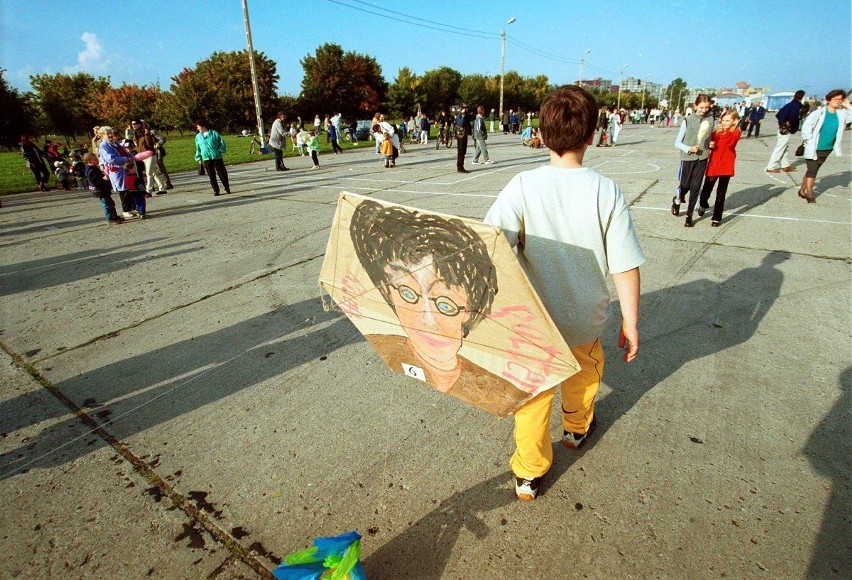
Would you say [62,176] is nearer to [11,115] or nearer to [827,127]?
[827,127]

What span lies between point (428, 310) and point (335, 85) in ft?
217

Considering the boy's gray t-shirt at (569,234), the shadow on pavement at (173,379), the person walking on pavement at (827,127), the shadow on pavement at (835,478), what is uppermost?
the person walking on pavement at (827,127)

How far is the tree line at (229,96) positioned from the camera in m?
49.6

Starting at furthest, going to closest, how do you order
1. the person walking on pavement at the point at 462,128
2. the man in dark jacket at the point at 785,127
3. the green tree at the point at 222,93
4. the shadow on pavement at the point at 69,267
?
the green tree at the point at 222,93
the person walking on pavement at the point at 462,128
the man in dark jacket at the point at 785,127
the shadow on pavement at the point at 69,267

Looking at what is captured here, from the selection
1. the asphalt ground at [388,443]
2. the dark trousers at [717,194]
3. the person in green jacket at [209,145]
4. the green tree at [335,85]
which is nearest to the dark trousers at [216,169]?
the person in green jacket at [209,145]

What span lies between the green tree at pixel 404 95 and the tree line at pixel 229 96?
0.14m

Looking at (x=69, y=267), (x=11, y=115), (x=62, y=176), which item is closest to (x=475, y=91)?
(x=11, y=115)

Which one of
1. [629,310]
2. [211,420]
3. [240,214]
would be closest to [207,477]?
[211,420]

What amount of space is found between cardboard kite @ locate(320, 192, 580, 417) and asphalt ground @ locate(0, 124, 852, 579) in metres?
0.65

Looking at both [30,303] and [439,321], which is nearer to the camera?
[439,321]

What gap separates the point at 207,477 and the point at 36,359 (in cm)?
252

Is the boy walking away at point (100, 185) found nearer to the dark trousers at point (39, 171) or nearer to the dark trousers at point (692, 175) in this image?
the dark trousers at point (39, 171)

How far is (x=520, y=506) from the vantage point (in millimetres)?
2121

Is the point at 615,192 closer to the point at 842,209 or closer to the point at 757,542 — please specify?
the point at 757,542
